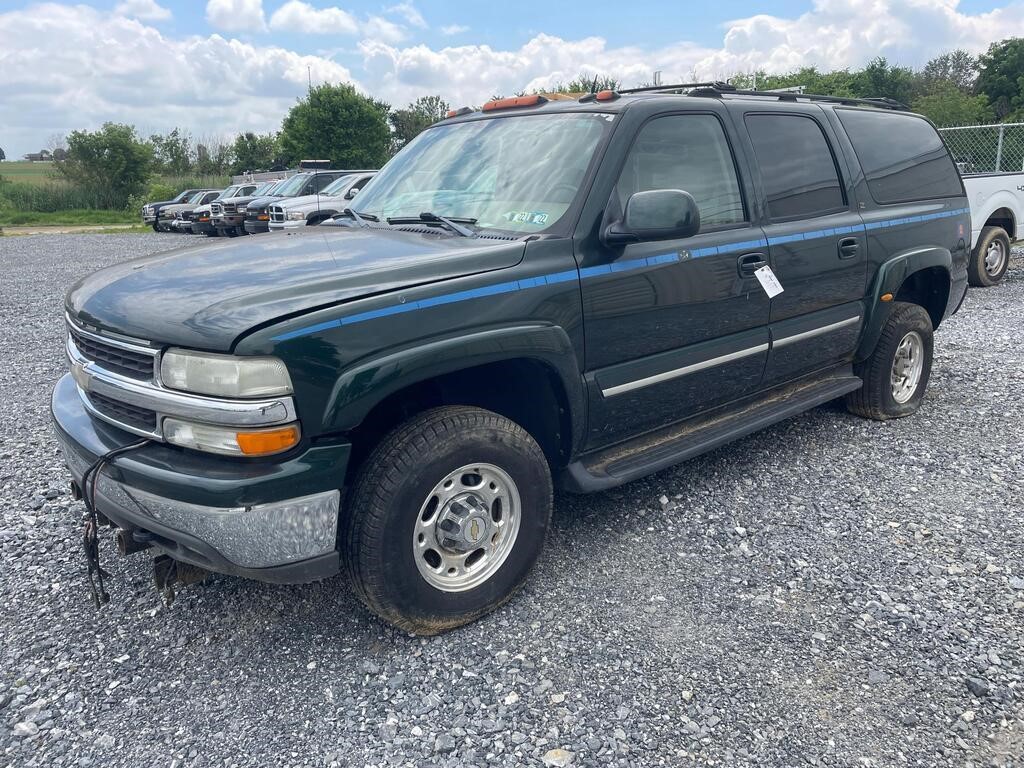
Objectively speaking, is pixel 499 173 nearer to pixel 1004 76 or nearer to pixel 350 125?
pixel 350 125

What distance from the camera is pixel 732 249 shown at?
11.8ft

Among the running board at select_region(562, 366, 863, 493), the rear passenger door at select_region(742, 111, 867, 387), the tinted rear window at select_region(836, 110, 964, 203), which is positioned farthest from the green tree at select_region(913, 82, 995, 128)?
the running board at select_region(562, 366, 863, 493)

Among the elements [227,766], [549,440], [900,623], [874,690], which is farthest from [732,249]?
[227,766]

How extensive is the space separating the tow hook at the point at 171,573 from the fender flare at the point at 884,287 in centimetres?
377

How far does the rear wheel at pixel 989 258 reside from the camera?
10.0 metres

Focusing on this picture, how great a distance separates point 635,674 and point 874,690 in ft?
2.56

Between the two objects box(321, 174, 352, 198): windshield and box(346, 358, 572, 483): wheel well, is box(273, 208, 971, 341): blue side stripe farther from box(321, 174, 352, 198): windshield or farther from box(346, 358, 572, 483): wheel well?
box(321, 174, 352, 198): windshield

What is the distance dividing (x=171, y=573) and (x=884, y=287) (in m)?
4.02

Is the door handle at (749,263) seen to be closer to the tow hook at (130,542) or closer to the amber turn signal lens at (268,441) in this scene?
the amber turn signal lens at (268,441)

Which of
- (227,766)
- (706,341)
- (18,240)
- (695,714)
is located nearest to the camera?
(227,766)

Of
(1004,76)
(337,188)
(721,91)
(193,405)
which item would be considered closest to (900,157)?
(721,91)

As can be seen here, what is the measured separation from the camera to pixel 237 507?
7.61ft

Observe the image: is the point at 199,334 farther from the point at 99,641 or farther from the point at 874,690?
the point at 874,690

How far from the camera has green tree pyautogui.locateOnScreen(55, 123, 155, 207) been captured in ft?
135
